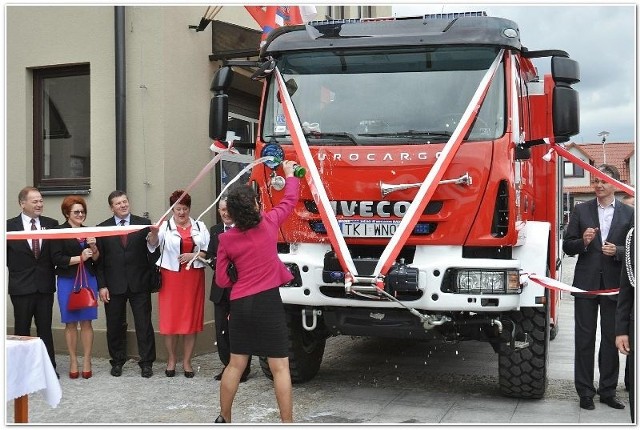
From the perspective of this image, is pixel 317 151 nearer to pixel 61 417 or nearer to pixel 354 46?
pixel 354 46

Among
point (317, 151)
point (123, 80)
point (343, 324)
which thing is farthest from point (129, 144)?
point (343, 324)

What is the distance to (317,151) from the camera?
6.12 metres

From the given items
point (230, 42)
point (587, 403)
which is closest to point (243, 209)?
point (587, 403)

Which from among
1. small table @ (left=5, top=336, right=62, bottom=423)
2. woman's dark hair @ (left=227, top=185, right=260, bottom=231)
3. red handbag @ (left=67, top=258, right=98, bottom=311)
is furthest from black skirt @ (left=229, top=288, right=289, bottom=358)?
red handbag @ (left=67, top=258, right=98, bottom=311)

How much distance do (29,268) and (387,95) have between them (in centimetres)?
373

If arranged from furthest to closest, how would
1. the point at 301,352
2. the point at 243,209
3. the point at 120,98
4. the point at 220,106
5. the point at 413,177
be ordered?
1. the point at 120,98
2. the point at 301,352
3. the point at 220,106
4. the point at 413,177
5. the point at 243,209

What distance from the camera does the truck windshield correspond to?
5.99 metres

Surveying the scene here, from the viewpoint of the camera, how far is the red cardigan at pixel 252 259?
206 inches

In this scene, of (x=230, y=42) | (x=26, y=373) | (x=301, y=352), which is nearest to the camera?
(x=26, y=373)

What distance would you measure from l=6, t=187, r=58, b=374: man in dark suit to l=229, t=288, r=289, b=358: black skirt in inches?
111

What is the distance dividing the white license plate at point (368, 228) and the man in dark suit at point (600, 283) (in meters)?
1.60

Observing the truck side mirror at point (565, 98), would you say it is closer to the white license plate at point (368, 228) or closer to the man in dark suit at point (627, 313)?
the white license plate at point (368, 228)

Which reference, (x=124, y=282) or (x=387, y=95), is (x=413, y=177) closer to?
(x=387, y=95)

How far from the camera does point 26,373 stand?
4.47 m
